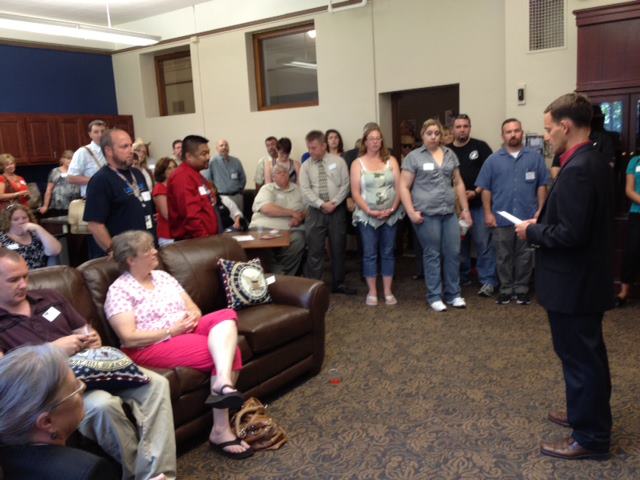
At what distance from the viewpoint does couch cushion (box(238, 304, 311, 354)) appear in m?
2.91

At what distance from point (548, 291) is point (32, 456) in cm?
185

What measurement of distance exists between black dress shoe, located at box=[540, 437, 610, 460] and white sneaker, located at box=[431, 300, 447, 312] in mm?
2041

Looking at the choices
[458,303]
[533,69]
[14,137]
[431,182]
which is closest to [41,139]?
[14,137]

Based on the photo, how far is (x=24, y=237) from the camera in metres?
3.71

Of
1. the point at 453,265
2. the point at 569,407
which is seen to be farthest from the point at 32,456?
the point at 453,265

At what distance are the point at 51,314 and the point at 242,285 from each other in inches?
47.4

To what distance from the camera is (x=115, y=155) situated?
3.28m

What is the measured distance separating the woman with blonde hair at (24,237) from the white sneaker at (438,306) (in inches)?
111

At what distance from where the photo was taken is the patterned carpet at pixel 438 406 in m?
2.34

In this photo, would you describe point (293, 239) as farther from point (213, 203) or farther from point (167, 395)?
point (167, 395)

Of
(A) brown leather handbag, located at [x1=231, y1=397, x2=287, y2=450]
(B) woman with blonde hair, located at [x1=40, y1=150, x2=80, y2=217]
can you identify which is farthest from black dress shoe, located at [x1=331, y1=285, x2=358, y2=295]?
(B) woman with blonde hair, located at [x1=40, y1=150, x2=80, y2=217]

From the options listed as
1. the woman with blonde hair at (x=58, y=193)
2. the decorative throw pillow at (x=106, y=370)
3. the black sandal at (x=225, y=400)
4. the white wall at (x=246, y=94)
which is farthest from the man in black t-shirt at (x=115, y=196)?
the woman with blonde hair at (x=58, y=193)

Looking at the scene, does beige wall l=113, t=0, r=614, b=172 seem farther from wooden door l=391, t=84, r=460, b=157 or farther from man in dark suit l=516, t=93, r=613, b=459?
man in dark suit l=516, t=93, r=613, b=459

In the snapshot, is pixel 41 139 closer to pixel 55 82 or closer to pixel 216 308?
pixel 55 82
